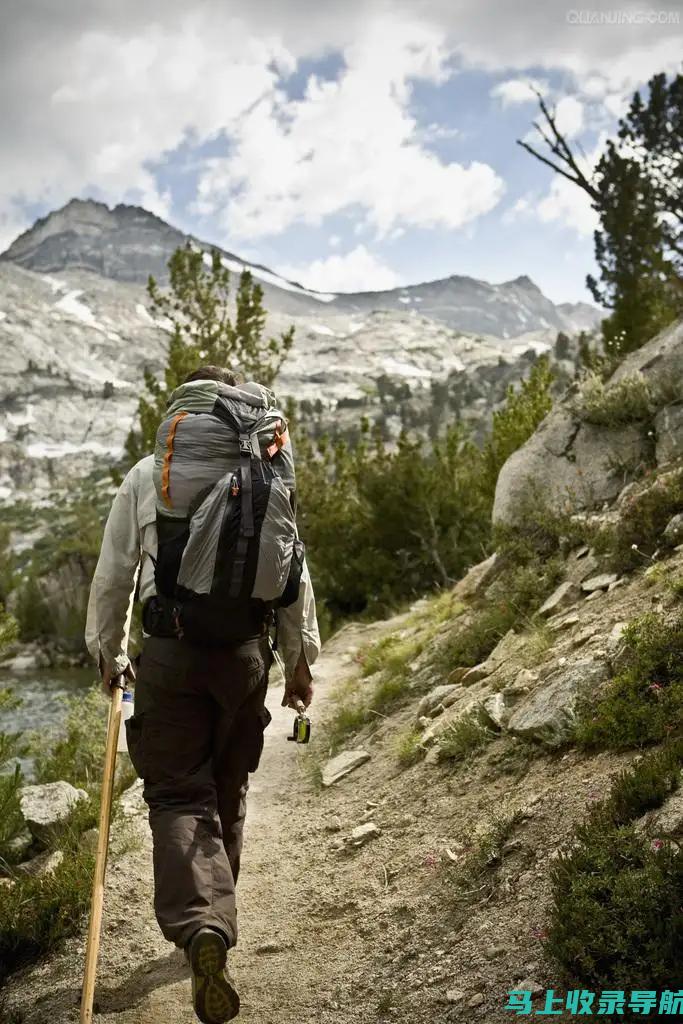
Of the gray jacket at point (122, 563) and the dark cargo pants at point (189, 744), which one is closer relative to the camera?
the dark cargo pants at point (189, 744)

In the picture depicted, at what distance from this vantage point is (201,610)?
2.88 m

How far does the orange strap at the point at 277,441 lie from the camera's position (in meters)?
3.25

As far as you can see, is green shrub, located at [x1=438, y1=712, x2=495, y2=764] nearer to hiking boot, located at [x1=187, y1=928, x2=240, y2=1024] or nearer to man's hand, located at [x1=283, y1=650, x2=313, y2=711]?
man's hand, located at [x1=283, y1=650, x2=313, y2=711]

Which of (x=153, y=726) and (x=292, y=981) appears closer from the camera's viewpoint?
(x=153, y=726)

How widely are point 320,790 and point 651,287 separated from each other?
66.3 ft

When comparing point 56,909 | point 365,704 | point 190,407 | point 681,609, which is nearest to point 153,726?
point 190,407

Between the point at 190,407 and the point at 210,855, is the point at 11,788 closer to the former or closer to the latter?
the point at 210,855

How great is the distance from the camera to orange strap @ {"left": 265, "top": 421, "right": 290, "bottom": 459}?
3.25 m

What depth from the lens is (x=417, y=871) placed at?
150 inches

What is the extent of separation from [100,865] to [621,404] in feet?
24.2

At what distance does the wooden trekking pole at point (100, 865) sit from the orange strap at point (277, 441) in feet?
4.00

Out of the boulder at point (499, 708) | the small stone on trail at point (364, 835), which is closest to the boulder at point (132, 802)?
the small stone on trail at point (364, 835)

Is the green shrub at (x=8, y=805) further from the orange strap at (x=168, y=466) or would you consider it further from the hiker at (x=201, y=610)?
the orange strap at (x=168, y=466)

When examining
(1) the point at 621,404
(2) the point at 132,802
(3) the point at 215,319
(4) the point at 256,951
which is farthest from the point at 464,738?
(3) the point at 215,319
